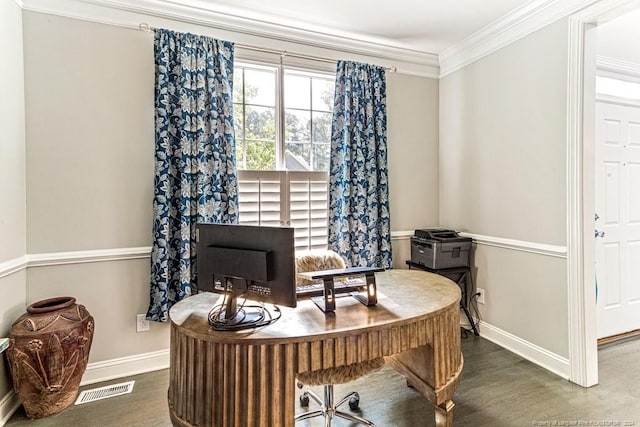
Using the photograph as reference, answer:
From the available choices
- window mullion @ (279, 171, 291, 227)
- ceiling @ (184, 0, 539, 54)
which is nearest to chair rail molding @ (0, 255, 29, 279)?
window mullion @ (279, 171, 291, 227)

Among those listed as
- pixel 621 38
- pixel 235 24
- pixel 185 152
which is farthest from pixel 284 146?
pixel 621 38

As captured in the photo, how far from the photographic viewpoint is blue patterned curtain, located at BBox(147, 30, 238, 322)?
2598mm

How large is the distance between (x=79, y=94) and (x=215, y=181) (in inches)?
44.0

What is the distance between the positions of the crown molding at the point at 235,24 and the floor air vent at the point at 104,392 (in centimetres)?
266

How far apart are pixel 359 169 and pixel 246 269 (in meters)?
2.04

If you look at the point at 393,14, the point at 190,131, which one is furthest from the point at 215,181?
the point at 393,14

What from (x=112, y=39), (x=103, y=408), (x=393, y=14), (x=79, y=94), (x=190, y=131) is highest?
(x=393, y=14)

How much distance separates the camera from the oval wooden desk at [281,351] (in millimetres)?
1309

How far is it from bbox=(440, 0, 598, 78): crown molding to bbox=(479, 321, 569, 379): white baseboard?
2.51 metres

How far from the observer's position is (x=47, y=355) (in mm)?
2041

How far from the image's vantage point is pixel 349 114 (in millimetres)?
3232

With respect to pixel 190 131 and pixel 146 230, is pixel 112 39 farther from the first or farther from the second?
pixel 146 230

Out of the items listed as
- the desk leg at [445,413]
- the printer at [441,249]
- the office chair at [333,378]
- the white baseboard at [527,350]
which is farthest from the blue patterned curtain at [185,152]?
the white baseboard at [527,350]

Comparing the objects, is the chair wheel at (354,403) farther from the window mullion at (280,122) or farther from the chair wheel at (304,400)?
A: the window mullion at (280,122)
